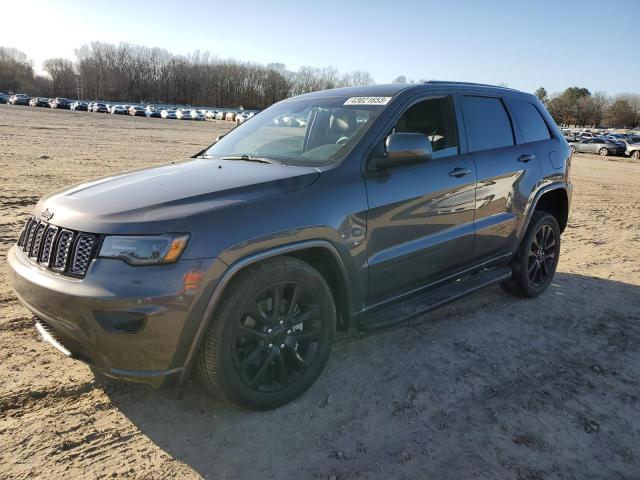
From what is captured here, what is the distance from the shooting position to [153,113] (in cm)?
7319

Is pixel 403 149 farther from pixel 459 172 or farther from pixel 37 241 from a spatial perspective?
pixel 37 241

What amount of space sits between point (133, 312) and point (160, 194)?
0.72m

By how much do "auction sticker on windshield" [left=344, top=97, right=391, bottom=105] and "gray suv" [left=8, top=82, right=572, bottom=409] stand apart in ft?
0.05

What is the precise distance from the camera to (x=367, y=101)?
12.1ft

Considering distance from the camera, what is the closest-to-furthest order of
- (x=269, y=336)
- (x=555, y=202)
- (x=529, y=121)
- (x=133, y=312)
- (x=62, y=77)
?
(x=133, y=312) < (x=269, y=336) < (x=529, y=121) < (x=555, y=202) < (x=62, y=77)

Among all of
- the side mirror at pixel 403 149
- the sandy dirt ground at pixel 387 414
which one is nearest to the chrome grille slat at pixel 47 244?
the sandy dirt ground at pixel 387 414

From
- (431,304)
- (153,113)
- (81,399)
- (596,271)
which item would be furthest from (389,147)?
(153,113)

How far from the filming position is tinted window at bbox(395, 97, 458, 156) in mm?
3824

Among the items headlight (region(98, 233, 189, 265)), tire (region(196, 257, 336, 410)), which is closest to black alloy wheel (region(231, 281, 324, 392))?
tire (region(196, 257, 336, 410))

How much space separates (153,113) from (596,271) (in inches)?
2960

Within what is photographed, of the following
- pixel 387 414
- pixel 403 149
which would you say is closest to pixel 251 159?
pixel 403 149

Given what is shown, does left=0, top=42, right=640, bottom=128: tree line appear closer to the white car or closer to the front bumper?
the white car

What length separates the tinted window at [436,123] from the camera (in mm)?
3824

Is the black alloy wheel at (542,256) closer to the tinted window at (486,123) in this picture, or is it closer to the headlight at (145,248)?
the tinted window at (486,123)
